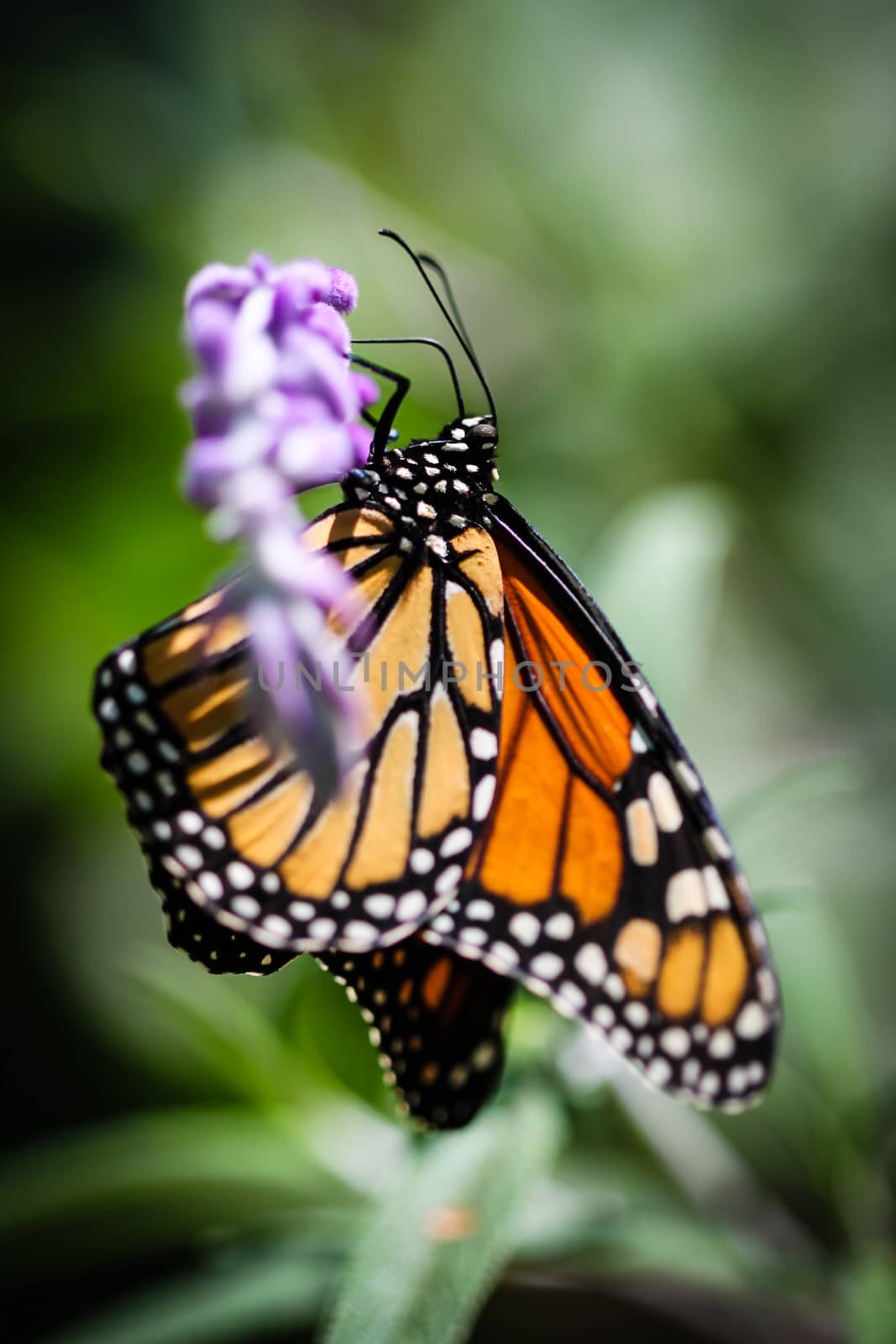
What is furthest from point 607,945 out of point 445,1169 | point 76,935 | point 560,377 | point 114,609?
point 76,935

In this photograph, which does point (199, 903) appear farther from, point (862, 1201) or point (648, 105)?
point (648, 105)

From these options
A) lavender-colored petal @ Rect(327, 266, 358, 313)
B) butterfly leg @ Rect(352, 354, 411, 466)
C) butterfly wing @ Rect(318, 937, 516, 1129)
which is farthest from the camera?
butterfly wing @ Rect(318, 937, 516, 1129)

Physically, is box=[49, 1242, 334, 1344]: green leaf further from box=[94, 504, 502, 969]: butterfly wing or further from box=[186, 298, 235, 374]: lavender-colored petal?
box=[186, 298, 235, 374]: lavender-colored petal

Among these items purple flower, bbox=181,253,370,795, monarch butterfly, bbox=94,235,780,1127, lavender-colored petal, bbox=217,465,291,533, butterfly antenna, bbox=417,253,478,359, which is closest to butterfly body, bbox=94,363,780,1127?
monarch butterfly, bbox=94,235,780,1127

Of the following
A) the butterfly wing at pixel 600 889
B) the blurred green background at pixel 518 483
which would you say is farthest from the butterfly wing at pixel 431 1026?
the blurred green background at pixel 518 483

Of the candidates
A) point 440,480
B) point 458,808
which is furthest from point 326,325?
point 458,808

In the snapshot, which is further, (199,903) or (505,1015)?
(505,1015)

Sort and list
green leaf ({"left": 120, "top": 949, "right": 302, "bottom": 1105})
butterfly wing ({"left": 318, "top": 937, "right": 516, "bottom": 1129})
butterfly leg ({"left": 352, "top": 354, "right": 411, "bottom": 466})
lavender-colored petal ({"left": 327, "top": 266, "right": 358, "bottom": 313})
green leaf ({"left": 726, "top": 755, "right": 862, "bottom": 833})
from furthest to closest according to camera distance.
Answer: green leaf ({"left": 120, "top": 949, "right": 302, "bottom": 1105}) < green leaf ({"left": 726, "top": 755, "right": 862, "bottom": 833}) < butterfly wing ({"left": 318, "top": 937, "right": 516, "bottom": 1129}) < butterfly leg ({"left": 352, "top": 354, "right": 411, "bottom": 466}) < lavender-colored petal ({"left": 327, "top": 266, "right": 358, "bottom": 313})
